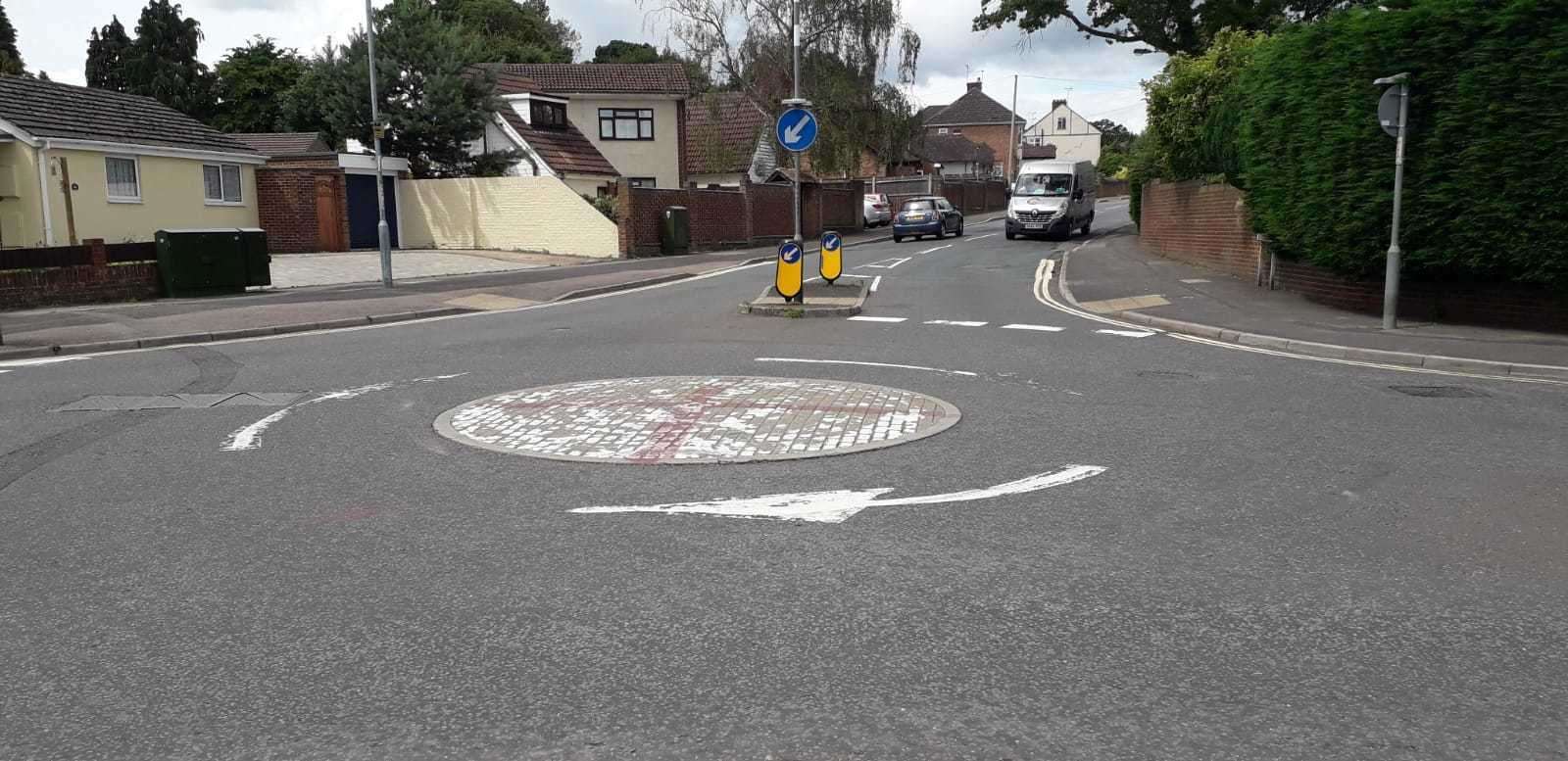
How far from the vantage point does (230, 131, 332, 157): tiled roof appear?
1499 inches

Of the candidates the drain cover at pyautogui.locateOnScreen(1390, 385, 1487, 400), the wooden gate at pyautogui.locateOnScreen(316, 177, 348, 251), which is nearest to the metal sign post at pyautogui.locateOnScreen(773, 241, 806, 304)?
the drain cover at pyautogui.locateOnScreen(1390, 385, 1487, 400)

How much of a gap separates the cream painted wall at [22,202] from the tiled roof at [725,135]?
2636cm

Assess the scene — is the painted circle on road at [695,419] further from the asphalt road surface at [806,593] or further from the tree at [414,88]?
the tree at [414,88]

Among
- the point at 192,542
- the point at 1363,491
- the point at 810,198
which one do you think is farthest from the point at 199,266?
the point at 810,198

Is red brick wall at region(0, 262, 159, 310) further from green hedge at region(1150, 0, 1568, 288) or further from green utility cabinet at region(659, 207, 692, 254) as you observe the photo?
green hedge at region(1150, 0, 1568, 288)

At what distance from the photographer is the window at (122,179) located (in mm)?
27109

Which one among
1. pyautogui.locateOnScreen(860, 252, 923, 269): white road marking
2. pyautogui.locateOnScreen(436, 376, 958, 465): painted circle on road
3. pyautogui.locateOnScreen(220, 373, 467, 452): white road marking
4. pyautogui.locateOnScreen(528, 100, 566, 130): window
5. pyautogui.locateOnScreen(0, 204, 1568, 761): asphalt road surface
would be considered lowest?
pyautogui.locateOnScreen(0, 204, 1568, 761): asphalt road surface

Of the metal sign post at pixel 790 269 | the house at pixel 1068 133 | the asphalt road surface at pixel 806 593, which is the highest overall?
the house at pixel 1068 133

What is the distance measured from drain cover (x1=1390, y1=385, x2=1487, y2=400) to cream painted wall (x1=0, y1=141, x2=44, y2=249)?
1079 inches

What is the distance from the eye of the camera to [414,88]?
37062 millimetres

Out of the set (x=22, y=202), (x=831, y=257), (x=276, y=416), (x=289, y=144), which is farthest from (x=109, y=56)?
(x=276, y=416)

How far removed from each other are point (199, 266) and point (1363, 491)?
19.6 metres

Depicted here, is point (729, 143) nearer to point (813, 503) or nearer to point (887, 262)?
point (887, 262)

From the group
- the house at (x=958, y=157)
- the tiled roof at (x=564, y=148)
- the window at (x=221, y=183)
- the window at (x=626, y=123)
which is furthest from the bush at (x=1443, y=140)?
the house at (x=958, y=157)
